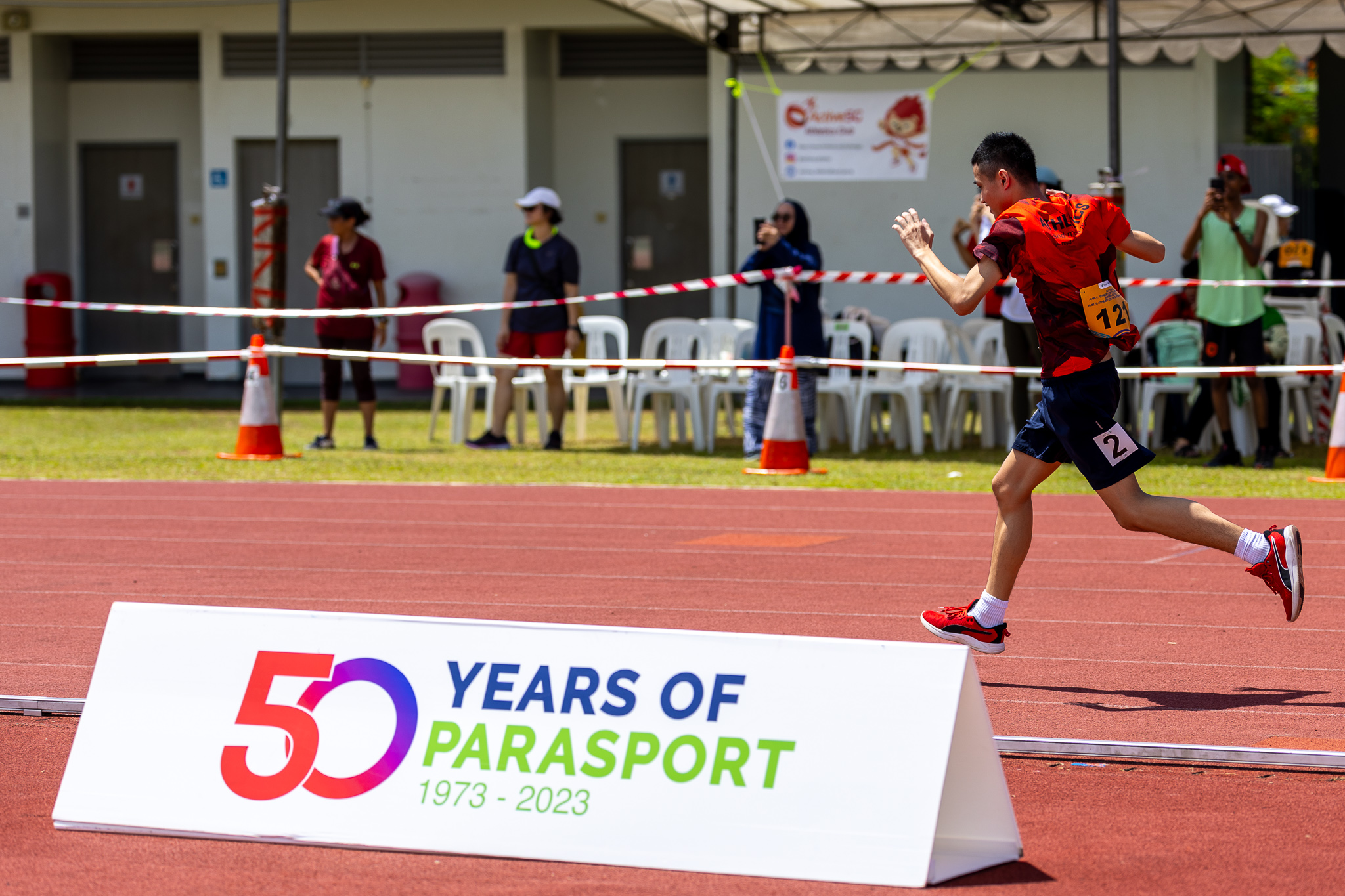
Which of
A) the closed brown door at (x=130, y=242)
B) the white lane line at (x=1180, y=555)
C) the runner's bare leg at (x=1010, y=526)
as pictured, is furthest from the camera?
the closed brown door at (x=130, y=242)

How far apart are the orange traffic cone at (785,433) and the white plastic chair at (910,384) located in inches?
65.6

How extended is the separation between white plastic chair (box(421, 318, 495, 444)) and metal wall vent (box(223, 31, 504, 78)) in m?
6.84

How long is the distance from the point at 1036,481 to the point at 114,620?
9.94 feet

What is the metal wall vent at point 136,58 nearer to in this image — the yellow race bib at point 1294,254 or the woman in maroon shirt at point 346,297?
the woman in maroon shirt at point 346,297

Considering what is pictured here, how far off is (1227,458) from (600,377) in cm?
516

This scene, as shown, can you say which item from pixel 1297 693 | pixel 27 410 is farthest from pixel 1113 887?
pixel 27 410

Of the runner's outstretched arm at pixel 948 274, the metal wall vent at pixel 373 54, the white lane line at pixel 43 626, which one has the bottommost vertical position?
the white lane line at pixel 43 626

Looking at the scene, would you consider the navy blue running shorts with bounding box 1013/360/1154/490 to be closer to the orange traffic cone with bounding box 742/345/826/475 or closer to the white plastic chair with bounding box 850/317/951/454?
the orange traffic cone with bounding box 742/345/826/475

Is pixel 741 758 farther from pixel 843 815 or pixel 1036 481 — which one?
pixel 1036 481

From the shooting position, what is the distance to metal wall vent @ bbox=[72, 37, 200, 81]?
22.6m

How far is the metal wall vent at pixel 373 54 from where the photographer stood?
21.2 meters

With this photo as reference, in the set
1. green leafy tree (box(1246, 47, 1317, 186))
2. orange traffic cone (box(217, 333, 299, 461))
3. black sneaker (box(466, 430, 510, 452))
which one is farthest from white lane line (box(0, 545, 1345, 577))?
green leafy tree (box(1246, 47, 1317, 186))

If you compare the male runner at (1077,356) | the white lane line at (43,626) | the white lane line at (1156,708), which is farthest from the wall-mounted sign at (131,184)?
the white lane line at (1156,708)

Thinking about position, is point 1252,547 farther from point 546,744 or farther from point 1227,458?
point 1227,458
